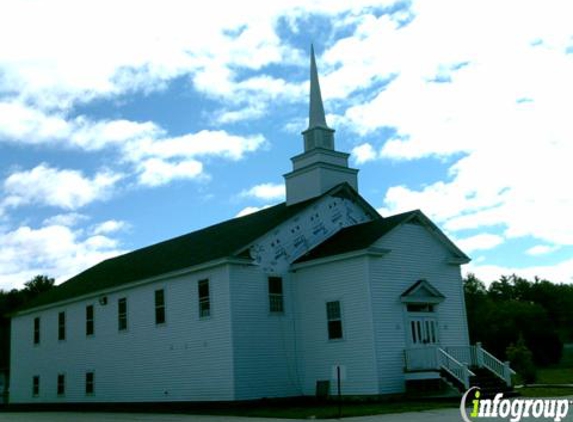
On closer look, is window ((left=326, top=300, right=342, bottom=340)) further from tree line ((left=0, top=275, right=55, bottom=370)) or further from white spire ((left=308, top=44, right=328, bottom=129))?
tree line ((left=0, top=275, right=55, bottom=370))

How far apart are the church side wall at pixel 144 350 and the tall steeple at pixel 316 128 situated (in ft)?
27.6

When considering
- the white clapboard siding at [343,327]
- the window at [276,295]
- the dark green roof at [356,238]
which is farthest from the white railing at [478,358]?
the window at [276,295]

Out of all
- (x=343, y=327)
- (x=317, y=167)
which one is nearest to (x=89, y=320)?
(x=317, y=167)

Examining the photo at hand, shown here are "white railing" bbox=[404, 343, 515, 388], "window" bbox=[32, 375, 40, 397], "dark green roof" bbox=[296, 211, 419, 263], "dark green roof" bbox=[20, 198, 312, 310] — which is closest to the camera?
"white railing" bbox=[404, 343, 515, 388]

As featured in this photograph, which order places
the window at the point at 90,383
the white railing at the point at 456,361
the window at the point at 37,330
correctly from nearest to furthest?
the white railing at the point at 456,361, the window at the point at 90,383, the window at the point at 37,330

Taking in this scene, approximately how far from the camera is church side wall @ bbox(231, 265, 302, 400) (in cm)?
2886

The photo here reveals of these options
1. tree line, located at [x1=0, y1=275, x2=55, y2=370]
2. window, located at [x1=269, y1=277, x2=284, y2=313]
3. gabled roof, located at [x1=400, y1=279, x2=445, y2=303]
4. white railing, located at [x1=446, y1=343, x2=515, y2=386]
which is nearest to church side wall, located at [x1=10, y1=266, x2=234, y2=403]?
window, located at [x1=269, y1=277, x2=284, y2=313]

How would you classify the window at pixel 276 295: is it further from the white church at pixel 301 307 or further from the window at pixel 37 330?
the window at pixel 37 330

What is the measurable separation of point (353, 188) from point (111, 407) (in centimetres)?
1508

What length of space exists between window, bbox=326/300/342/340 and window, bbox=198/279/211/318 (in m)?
4.83

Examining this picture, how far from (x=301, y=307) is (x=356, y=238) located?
3.66m

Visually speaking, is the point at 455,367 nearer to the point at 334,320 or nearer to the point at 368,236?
the point at 334,320

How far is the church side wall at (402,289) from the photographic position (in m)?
27.8

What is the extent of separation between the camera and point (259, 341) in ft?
96.9
